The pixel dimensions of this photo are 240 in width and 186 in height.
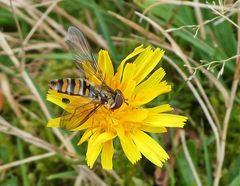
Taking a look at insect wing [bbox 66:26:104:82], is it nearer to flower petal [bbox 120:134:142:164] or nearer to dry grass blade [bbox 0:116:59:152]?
flower petal [bbox 120:134:142:164]

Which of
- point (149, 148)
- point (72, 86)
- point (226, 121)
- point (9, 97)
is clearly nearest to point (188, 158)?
point (226, 121)

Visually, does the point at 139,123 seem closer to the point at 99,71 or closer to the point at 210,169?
the point at 99,71

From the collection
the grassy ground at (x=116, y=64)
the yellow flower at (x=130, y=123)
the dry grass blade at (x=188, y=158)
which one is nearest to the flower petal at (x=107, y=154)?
the yellow flower at (x=130, y=123)

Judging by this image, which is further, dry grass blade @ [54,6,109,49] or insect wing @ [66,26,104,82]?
dry grass blade @ [54,6,109,49]

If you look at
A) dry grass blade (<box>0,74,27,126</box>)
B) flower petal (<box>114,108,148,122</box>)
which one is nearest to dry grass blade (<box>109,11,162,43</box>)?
dry grass blade (<box>0,74,27,126</box>)

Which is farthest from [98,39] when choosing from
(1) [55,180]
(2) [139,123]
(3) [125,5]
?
(2) [139,123]

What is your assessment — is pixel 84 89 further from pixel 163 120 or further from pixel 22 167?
pixel 22 167

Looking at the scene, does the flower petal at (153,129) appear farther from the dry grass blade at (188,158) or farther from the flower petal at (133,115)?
the dry grass blade at (188,158)
